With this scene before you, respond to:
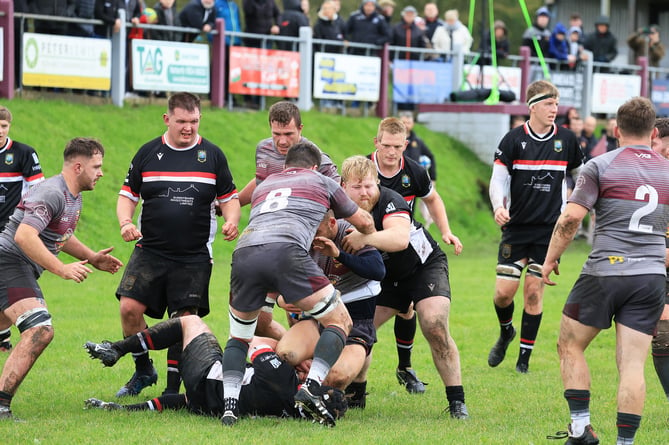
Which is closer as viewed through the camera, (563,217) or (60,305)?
(563,217)

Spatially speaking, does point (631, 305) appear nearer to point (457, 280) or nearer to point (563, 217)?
point (563, 217)

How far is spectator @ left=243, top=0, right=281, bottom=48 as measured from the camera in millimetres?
22266

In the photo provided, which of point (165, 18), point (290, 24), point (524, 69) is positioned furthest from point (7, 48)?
point (524, 69)

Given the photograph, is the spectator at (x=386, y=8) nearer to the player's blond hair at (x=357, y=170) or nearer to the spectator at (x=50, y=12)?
the spectator at (x=50, y=12)

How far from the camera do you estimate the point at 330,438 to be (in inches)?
275

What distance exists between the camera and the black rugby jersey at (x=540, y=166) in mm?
11055

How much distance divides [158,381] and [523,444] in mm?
3938

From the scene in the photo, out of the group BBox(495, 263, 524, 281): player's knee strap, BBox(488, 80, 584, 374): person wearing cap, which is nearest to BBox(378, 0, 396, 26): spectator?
BBox(488, 80, 584, 374): person wearing cap

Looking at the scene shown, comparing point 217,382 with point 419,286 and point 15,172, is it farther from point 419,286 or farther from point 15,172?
point 15,172

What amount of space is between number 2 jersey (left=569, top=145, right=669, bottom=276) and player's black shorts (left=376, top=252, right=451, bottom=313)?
1.97m

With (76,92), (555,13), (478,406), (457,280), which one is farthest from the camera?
(555,13)

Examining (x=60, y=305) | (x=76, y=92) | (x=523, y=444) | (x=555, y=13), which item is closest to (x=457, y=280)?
(x=60, y=305)

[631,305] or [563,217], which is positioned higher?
[563,217]

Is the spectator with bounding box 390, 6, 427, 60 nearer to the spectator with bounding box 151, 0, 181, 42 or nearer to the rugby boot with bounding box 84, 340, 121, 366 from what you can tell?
the spectator with bounding box 151, 0, 181, 42
